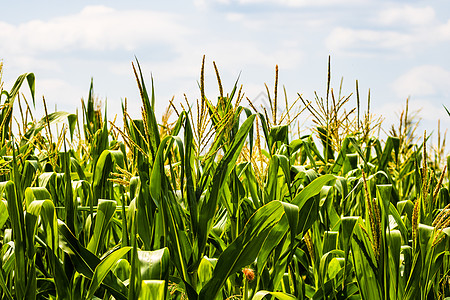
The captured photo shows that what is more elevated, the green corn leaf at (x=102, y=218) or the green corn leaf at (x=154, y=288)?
the green corn leaf at (x=102, y=218)

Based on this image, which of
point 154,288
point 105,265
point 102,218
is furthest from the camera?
point 102,218

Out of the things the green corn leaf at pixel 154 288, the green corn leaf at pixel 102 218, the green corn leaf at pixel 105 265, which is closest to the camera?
the green corn leaf at pixel 154 288

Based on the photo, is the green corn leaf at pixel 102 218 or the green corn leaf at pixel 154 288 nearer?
the green corn leaf at pixel 154 288

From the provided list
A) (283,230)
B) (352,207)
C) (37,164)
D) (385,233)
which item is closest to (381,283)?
(385,233)

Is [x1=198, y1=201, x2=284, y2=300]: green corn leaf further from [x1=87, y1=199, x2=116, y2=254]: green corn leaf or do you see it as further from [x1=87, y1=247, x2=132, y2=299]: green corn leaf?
[x1=87, y1=199, x2=116, y2=254]: green corn leaf

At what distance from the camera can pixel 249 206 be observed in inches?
70.8

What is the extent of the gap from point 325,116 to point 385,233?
3.35 feet

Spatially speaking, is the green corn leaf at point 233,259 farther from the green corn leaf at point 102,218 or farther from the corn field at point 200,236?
the green corn leaf at point 102,218

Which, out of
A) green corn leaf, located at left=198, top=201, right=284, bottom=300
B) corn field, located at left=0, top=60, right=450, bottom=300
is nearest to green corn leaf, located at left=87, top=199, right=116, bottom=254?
corn field, located at left=0, top=60, right=450, bottom=300

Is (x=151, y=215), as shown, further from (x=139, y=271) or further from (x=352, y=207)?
(x=352, y=207)

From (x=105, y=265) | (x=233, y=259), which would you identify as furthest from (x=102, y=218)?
(x=233, y=259)

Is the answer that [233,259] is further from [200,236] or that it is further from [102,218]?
[102,218]

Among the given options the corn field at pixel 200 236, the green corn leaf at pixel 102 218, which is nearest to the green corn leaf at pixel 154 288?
the corn field at pixel 200 236

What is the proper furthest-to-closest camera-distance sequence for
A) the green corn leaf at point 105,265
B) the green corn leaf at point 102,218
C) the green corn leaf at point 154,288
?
the green corn leaf at point 102,218
the green corn leaf at point 105,265
the green corn leaf at point 154,288
